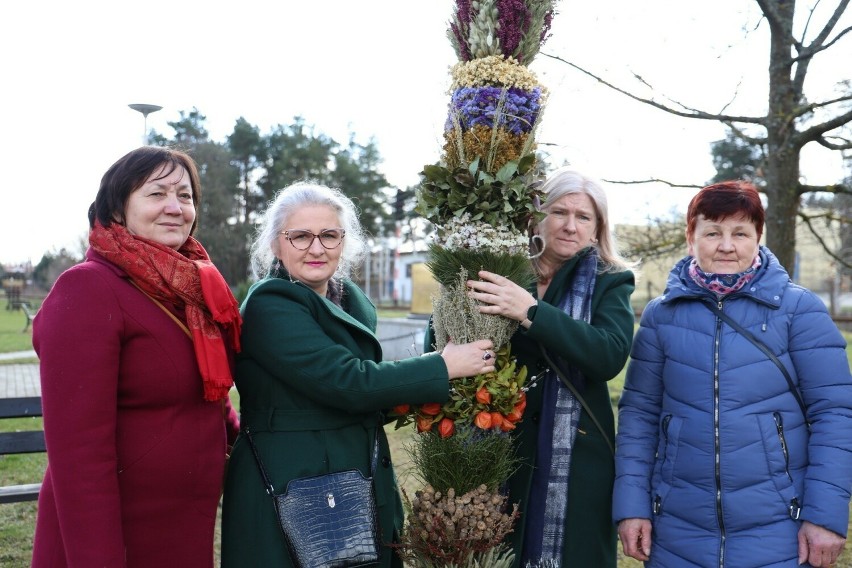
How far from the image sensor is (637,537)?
108 inches

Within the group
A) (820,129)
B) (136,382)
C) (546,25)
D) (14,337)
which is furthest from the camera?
(14,337)

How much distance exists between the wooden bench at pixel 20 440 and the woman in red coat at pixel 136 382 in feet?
7.69

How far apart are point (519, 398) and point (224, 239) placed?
112ft

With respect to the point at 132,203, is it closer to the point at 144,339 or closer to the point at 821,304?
the point at 144,339

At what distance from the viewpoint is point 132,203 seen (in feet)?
7.95


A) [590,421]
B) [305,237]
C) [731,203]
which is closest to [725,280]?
[731,203]

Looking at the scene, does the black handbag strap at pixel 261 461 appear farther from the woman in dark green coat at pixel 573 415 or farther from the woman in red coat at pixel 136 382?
the woman in dark green coat at pixel 573 415

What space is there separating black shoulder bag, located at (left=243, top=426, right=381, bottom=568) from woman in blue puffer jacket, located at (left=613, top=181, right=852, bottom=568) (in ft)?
3.15

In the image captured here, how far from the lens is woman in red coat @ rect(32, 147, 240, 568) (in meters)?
2.15

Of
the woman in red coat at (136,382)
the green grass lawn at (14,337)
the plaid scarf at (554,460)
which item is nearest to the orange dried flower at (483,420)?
the plaid scarf at (554,460)

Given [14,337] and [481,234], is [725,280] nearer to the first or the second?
[481,234]

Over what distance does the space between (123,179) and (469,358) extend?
131 centimetres

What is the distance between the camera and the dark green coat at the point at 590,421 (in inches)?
110

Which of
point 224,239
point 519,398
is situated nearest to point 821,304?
point 519,398
